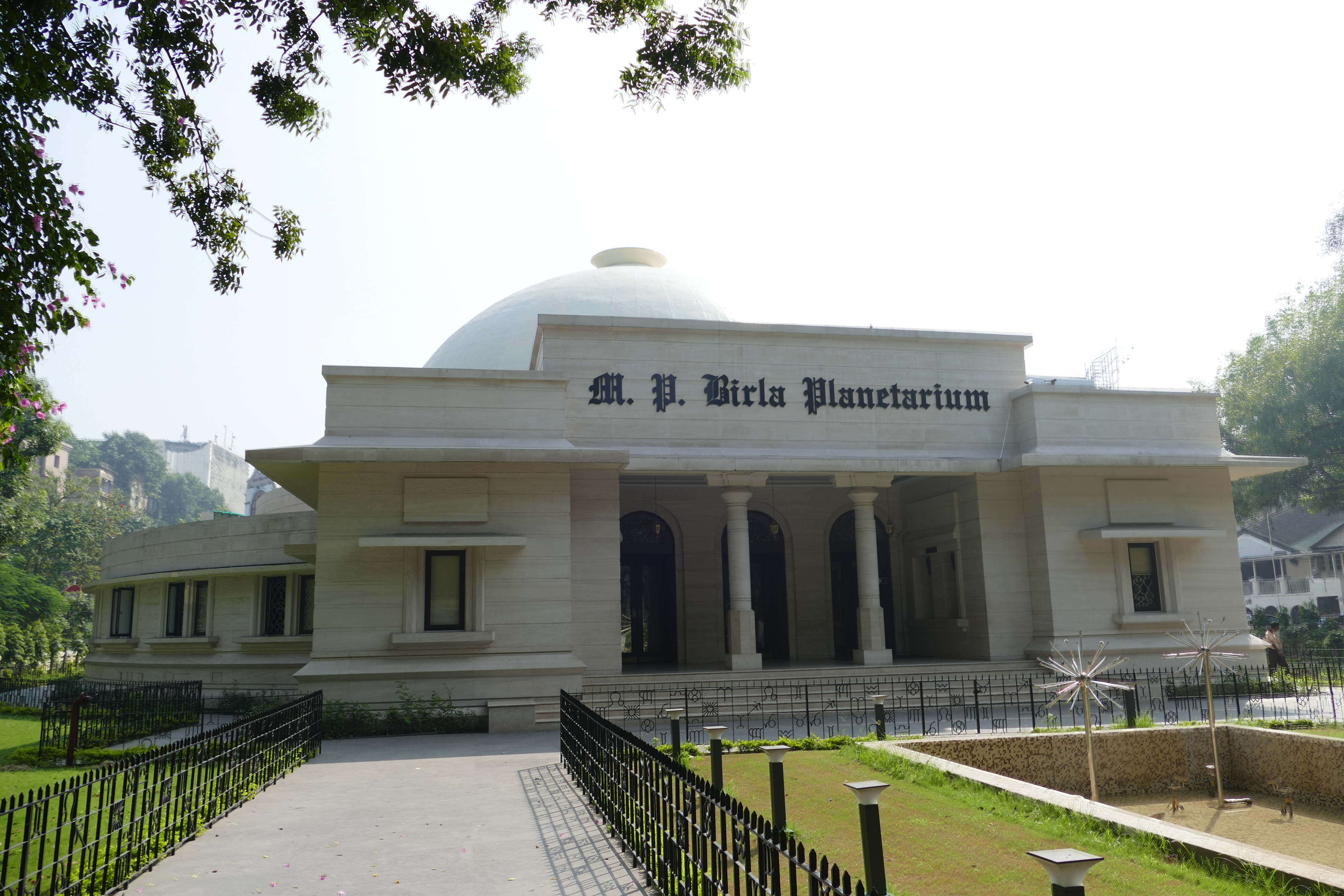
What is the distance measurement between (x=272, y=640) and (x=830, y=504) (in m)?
14.5

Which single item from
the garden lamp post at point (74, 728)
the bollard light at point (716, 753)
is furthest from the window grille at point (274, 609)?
the bollard light at point (716, 753)

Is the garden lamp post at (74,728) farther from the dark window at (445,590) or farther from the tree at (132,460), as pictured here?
the tree at (132,460)

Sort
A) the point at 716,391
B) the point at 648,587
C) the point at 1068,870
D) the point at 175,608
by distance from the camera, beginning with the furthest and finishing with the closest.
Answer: the point at 175,608 → the point at 648,587 → the point at 716,391 → the point at 1068,870

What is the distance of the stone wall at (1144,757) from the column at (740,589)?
822 centimetres

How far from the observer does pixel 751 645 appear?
63.6ft

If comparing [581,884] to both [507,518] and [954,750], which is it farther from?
[507,518]

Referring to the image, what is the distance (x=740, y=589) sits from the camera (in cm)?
1966

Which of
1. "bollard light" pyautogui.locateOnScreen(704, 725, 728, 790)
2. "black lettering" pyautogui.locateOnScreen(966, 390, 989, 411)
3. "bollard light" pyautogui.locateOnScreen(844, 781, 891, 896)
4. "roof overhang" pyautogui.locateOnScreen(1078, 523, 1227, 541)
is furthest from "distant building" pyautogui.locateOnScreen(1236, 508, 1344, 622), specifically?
"bollard light" pyautogui.locateOnScreen(844, 781, 891, 896)

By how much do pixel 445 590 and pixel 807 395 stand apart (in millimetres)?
8619

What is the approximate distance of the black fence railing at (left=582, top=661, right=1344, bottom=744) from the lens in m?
15.4

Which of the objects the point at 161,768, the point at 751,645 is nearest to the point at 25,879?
the point at 161,768

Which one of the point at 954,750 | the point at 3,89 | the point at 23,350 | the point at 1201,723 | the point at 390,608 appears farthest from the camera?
the point at 390,608

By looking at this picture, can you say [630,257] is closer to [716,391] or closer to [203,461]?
[716,391]

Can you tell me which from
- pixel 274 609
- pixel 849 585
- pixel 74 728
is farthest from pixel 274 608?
pixel 849 585
